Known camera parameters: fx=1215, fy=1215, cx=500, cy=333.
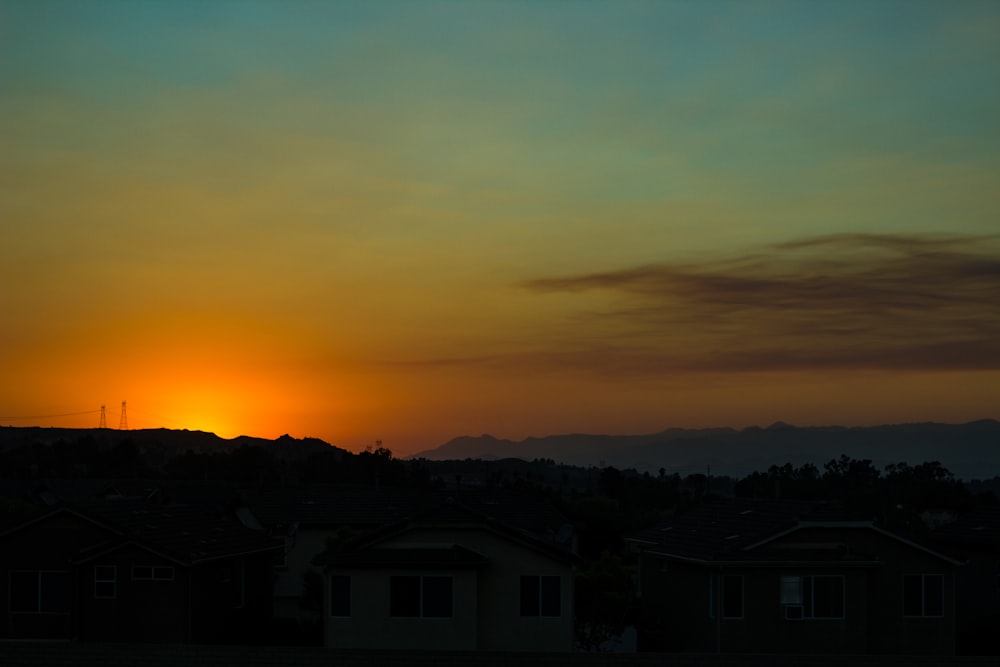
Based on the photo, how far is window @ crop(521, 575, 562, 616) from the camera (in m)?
33.3

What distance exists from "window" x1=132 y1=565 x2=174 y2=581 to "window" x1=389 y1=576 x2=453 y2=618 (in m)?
7.87

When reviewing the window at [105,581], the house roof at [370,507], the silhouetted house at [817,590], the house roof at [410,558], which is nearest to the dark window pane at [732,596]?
the silhouetted house at [817,590]

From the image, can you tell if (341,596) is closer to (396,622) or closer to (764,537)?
(396,622)

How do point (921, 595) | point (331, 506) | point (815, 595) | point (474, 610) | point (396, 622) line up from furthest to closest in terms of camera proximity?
1. point (331, 506)
2. point (921, 595)
3. point (815, 595)
4. point (474, 610)
5. point (396, 622)

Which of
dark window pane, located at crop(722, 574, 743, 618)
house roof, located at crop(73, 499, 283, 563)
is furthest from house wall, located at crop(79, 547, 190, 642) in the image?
dark window pane, located at crop(722, 574, 743, 618)

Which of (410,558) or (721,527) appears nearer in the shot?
(410,558)

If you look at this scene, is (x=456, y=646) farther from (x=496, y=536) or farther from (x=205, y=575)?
(x=205, y=575)

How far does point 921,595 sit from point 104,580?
24583 millimetres

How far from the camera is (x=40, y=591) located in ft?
122

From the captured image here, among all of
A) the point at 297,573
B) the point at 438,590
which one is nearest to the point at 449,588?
the point at 438,590

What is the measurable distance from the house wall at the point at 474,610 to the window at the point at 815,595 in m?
6.68

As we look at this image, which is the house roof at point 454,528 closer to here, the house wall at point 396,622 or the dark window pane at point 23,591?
the house wall at point 396,622

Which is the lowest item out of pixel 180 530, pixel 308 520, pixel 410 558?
pixel 308 520

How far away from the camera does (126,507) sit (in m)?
40.0
